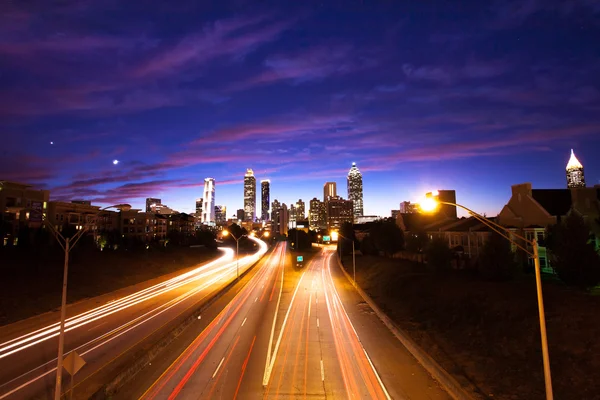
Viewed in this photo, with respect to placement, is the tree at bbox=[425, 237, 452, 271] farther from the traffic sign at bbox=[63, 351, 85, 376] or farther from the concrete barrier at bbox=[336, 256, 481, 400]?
the traffic sign at bbox=[63, 351, 85, 376]

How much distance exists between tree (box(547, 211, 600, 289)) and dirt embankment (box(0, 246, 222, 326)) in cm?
4732

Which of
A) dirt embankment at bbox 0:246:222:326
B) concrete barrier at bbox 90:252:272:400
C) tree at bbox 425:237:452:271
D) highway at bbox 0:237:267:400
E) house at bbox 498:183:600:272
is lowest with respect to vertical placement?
highway at bbox 0:237:267:400

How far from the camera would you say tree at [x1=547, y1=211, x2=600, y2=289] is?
26834mm

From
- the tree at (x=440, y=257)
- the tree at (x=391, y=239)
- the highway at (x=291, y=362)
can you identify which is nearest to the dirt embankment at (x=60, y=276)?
the highway at (x=291, y=362)

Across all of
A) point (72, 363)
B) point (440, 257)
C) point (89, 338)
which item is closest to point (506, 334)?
point (440, 257)

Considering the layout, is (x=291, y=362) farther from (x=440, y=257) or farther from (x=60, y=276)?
(x=60, y=276)

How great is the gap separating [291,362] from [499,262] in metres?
23.5

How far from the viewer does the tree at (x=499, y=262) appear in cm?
3288

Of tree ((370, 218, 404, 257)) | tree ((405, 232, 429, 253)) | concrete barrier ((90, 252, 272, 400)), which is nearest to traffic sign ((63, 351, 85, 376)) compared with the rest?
concrete barrier ((90, 252, 272, 400))

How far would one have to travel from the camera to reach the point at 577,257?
27156mm

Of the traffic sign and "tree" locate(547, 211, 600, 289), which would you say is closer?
the traffic sign

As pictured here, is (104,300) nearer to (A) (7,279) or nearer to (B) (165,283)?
(A) (7,279)

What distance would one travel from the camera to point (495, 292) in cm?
2834

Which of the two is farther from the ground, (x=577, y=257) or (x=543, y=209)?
(x=543, y=209)
